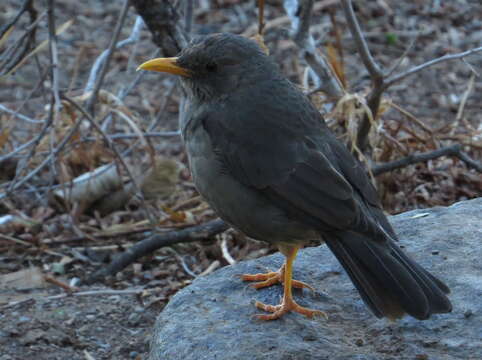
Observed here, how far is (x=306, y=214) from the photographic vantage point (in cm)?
383

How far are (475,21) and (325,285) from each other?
6.78m

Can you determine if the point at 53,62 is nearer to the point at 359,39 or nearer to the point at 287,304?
the point at 359,39

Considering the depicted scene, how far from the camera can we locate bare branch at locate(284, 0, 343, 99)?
19.9 ft

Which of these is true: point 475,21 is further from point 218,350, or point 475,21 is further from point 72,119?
point 218,350

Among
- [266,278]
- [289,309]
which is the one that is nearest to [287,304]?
[289,309]

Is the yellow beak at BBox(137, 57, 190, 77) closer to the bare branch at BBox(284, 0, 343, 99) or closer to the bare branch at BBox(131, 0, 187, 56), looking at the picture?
the bare branch at BBox(131, 0, 187, 56)

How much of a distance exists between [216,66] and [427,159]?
7.12ft

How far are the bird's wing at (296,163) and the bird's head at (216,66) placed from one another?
0.15 meters

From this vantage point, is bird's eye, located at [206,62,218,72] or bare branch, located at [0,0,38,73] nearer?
bird's eye, located at [206,62,218,72]

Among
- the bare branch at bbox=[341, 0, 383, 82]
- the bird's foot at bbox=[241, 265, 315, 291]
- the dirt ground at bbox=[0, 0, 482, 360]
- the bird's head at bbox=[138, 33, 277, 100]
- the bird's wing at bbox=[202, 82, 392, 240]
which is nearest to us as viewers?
the bird's wing at bbox=[202, 82, 392, 240]

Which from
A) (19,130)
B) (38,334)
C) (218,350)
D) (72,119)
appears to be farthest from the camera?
(19,130)

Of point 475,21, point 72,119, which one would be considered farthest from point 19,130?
point 475,21

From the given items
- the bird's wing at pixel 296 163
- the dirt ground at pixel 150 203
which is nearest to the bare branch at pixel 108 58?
the dirt ground at pixel 150 203

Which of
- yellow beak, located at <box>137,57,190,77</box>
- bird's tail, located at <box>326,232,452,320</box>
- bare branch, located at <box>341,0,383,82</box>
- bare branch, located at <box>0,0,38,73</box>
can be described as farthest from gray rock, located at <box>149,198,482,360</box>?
bare branch, located at <box>0,0,38,73</box>
